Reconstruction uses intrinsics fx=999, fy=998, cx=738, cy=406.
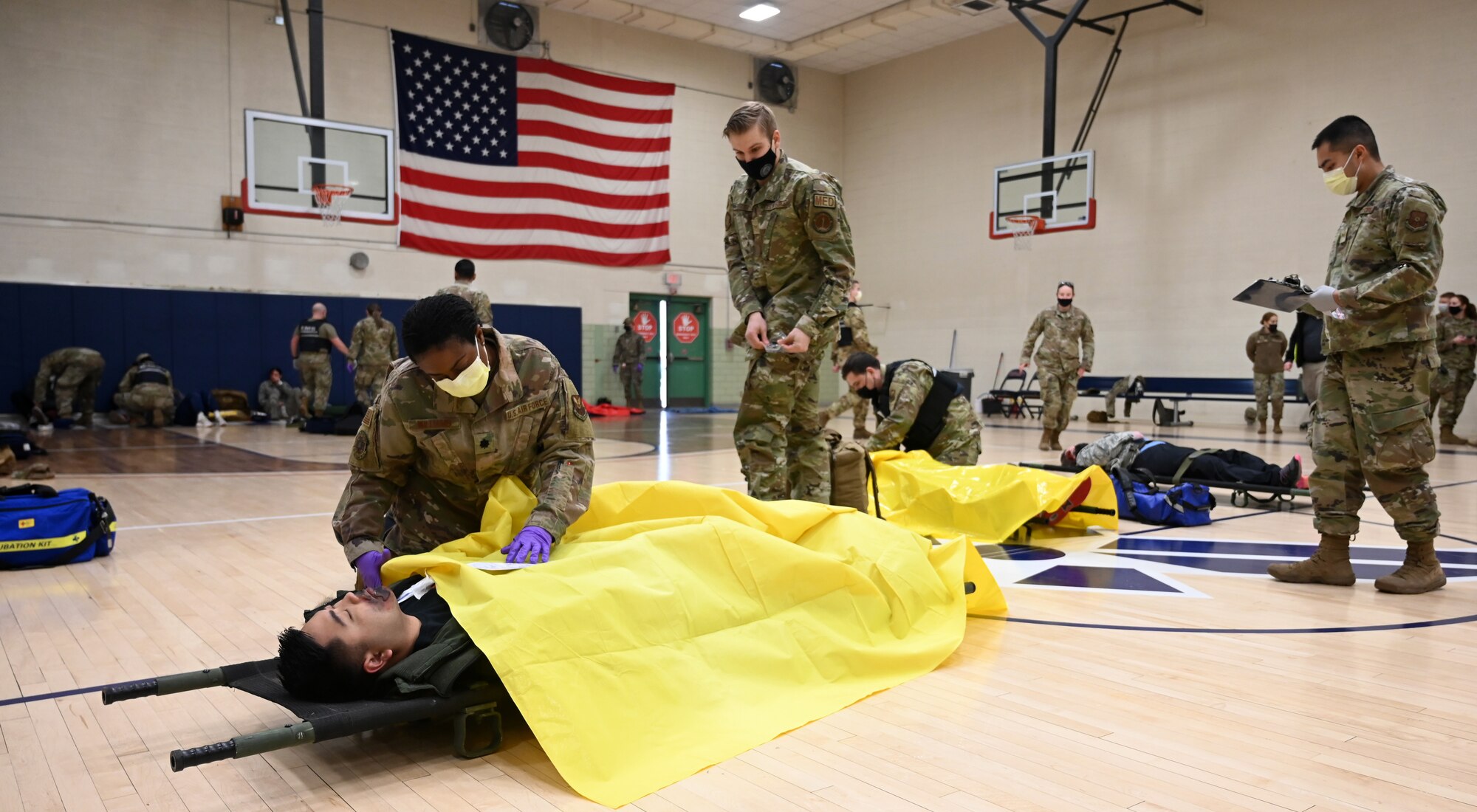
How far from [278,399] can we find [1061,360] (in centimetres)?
1058

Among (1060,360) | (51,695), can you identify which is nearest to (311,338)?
(1060,360)

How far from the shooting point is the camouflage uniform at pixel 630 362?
17.0m

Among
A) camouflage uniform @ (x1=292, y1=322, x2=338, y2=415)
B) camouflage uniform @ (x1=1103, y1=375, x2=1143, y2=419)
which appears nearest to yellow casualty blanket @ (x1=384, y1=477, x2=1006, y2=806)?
camouflage uniform @ (x1=292, y1=322, x2=338, y2=415)

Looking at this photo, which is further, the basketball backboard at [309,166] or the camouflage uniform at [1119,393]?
the camouflage uniform at [1119,393]

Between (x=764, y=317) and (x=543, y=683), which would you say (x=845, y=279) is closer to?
(x=764, y=317)

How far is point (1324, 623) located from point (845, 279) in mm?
2119

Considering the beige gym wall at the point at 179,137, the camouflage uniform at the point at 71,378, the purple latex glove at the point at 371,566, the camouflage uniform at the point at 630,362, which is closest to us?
the purple latex glove at the point at 371,566

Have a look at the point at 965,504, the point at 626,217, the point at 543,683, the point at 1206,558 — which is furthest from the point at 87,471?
the point at 626,217

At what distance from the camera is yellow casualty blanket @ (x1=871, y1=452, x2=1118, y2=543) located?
480 centimetres

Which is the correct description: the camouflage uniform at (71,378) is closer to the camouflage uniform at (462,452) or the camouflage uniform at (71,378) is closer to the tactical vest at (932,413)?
the tactical vest at (932,413)

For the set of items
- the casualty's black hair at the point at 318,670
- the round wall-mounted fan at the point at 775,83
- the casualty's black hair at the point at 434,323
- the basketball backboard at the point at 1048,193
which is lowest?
the casualty's black hair at the point at 318,670

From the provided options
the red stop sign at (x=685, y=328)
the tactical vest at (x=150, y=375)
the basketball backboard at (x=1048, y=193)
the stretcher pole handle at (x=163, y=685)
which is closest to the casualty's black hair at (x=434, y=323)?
the stretcher pole handle at (x=163, y=685)

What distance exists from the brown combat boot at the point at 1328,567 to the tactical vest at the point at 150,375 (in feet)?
→ 42.9

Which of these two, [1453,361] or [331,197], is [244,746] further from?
[1453,361]
